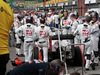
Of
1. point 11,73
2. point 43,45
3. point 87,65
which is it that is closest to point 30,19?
point 43,45

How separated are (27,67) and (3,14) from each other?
0.99 m

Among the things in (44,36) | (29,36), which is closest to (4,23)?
(44,36)

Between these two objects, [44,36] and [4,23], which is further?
[44,36]

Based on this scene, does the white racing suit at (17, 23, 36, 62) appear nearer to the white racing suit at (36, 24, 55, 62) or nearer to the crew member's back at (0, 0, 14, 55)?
the white racing suit at (36, 24, 55, 62)

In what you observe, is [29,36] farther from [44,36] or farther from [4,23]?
[4,23]

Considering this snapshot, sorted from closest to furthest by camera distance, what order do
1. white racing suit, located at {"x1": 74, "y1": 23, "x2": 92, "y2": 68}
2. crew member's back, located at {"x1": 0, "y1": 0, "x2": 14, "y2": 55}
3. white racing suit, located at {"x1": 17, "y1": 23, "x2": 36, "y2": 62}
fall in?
crew member's back, located at {"x1": 0, "y1": 0, "x2": 14, "y2": 55} → white racing suit, located at {"x1": 74, "y1": 23, "x2": 92, "y2": 68} → white racing suit, located at {"x1": 17, "y1": 23, "x2": 36, "y2": 62}

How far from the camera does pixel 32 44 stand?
789cm

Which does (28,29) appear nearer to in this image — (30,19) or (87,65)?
(30,19)

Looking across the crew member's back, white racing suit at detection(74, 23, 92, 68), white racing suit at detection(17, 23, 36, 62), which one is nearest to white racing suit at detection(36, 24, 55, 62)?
white racing suit at detection(17, 23, 36, 62)

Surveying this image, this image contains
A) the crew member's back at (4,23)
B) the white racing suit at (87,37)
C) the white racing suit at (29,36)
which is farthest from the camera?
the white racing suit at (29,36)

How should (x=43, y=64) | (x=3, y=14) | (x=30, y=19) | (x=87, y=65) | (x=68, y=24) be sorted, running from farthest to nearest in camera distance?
(x=68, y=24), (x=30, y=19), (x=87, y=65), (x=43, y=64), (x=3, y=14)

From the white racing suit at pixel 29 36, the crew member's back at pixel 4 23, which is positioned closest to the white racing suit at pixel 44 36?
the white racing suit at pixel 29 36

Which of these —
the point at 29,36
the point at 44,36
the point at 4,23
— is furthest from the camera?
the point at 29,36

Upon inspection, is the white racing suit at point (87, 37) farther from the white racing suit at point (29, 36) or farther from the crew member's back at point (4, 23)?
the crew member's back at point (4, 23)
